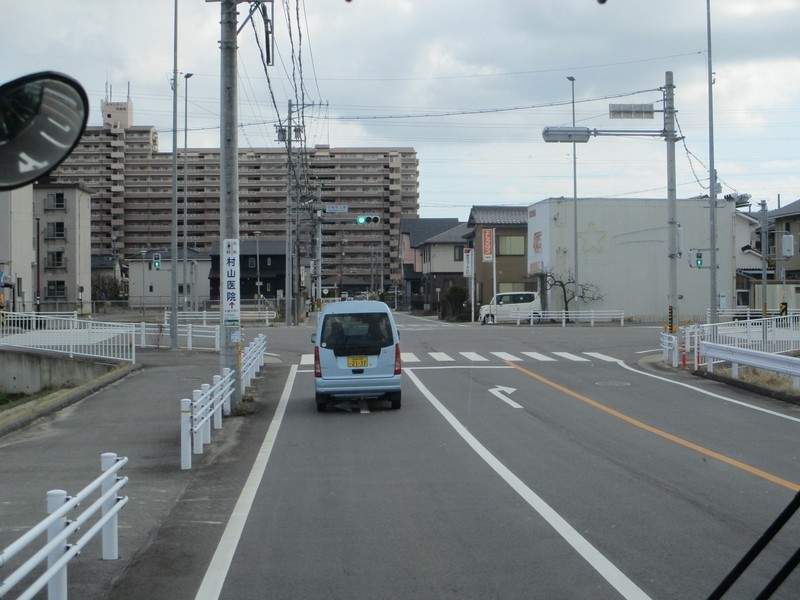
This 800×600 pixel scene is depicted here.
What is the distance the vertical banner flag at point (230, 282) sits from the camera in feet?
50.4

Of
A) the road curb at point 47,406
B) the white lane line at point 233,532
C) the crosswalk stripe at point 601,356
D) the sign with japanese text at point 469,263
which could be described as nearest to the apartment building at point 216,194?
the sign with japanese text at point 469,263

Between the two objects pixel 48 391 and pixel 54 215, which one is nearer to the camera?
pixel 48 391

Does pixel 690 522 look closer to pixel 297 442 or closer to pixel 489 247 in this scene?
pixel 297 442

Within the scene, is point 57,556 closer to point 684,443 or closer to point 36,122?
point 36,122

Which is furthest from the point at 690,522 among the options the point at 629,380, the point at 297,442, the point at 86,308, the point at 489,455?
the point at 86,308

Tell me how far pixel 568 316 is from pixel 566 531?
42.7m

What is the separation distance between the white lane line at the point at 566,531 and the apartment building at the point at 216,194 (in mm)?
92933

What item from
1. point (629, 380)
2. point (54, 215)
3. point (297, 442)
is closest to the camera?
point (297, 442)

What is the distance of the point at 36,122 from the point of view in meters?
3.22

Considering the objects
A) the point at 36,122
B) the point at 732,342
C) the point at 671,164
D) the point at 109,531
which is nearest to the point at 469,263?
the point at 732,342

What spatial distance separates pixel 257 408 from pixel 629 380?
9725 mm

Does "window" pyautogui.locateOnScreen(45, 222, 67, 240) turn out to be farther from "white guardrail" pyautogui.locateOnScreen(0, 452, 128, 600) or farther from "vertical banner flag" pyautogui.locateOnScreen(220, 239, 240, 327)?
"white guardrail" pyautogui.locateOnScreen(0, 452, 128, 600)

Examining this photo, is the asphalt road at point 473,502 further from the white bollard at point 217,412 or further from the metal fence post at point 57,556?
the metal fence post at point 57,556

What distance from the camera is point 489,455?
11172 mm
